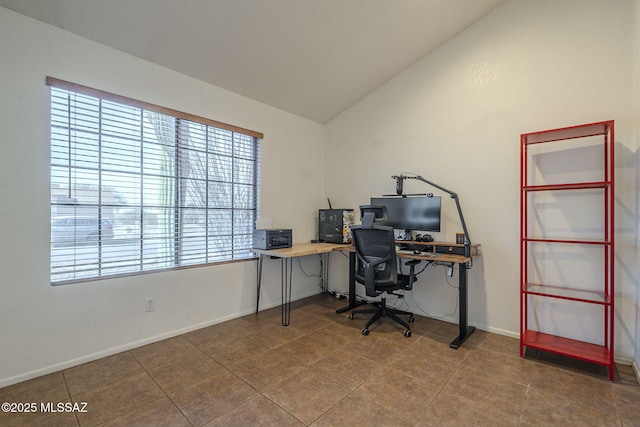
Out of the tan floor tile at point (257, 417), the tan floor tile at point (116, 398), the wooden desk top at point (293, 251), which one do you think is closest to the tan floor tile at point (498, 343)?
the wooden desk top at point (293, 251)

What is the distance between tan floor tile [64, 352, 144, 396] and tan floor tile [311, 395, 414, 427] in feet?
4.96

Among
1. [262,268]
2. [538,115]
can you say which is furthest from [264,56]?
[538,115]

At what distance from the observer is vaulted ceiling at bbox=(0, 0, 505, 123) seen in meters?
2.25

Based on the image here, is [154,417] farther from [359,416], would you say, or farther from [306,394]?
[359,416]

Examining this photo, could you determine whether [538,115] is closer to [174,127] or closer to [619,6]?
[619,6]

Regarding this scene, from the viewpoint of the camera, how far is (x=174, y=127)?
9.62 ft

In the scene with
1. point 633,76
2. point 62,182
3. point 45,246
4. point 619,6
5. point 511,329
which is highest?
point 619,6

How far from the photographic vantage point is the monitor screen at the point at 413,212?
3.19 m

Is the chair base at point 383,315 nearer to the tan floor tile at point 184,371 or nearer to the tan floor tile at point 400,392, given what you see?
the tan floor tile at point 400,392

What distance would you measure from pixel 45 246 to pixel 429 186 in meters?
3.59

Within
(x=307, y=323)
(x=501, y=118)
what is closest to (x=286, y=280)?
(x=307, y=323)

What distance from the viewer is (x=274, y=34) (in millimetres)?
2705

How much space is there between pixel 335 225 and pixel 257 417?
254 centimetres

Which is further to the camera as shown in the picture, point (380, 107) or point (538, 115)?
point (380, 107)
